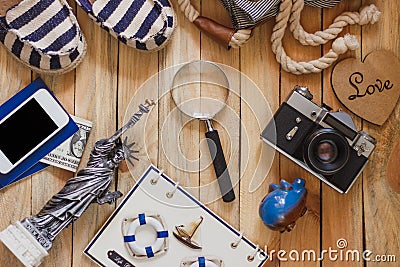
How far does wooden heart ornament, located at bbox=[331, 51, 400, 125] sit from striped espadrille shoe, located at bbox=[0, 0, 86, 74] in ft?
1.80

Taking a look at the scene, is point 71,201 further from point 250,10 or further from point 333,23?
point 333,23

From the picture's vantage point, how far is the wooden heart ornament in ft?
4.32

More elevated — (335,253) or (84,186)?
(84,186)

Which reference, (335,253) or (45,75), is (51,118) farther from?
(335,253)

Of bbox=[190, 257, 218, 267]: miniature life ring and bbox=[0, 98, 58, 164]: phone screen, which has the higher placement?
bbox=[0, 98, 58, 164]: phone screen

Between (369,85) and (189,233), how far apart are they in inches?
19.1

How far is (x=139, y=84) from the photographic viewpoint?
4.38 feet

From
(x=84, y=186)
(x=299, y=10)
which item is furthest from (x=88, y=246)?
(x=299, y=10)

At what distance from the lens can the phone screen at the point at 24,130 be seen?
1.29 m

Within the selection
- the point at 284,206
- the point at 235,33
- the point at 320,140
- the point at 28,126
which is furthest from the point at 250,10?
the point at 28,126

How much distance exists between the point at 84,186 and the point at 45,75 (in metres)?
0.26

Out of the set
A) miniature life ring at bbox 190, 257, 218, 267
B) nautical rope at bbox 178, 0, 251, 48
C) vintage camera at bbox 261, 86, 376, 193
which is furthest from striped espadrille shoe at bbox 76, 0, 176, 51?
miniature life ring at bbox 190, 257, 218, 267

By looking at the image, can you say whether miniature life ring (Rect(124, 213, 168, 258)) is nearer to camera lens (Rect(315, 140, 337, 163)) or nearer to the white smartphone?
the white smartphone

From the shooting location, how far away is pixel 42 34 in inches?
50.6
